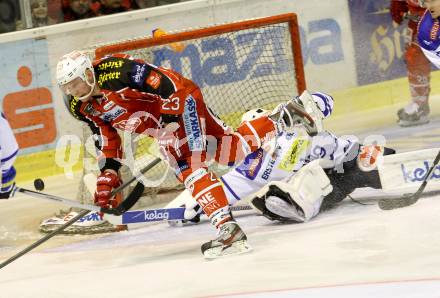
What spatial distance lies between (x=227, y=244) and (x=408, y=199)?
3.20 ft

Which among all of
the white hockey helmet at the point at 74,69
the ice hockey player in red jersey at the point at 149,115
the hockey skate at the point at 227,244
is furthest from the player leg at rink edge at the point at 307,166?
the white hockey helmet at the point at 74,69

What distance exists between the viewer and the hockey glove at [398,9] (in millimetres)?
7469

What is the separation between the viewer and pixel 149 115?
4.88 meters

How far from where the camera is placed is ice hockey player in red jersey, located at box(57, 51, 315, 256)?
15.1 feet

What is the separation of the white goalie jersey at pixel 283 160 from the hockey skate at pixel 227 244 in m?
0.72

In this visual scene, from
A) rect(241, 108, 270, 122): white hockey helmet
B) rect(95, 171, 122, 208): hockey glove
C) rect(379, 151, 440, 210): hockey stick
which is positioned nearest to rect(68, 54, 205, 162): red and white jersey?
rect(95, 171, 122, 208): hockey glove

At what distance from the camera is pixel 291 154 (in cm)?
523

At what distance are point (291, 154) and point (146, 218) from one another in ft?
2.67

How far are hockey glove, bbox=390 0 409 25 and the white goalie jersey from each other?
243 cm

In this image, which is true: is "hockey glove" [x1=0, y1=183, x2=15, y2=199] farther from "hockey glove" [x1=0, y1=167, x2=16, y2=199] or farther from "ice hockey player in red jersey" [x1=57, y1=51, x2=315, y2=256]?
"ice hockey player in red jersey" [x1=57, y1=51, x2=315, y2=256]

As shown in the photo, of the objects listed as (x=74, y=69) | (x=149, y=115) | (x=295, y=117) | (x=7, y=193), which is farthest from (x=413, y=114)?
(x=7, y=193)

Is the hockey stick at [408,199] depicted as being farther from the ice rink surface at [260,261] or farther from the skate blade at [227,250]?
the skate blade at [227,250]

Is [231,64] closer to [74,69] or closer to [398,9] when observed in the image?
[398,9]

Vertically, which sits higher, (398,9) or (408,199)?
(398,9)
